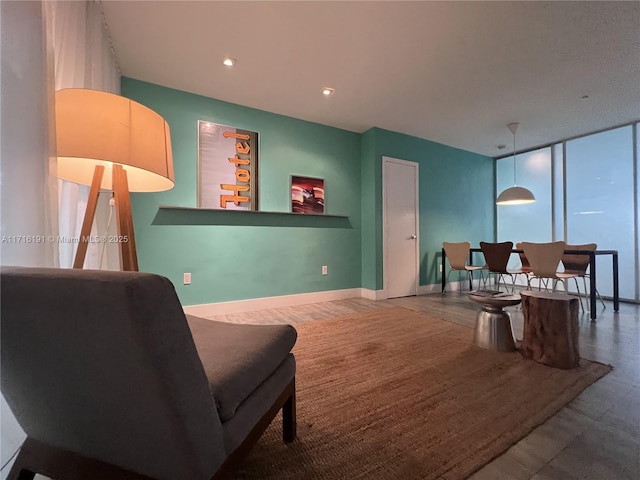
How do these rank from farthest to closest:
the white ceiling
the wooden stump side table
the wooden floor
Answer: the white ceiling
the wooden stump side table
the wooden floor

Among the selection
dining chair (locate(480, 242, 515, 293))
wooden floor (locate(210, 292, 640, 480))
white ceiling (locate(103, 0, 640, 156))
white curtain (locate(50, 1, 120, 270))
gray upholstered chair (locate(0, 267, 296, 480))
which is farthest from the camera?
dining chair (locate(480, 242, 515, 293))

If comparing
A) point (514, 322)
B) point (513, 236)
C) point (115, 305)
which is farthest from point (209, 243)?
point (513, 236)

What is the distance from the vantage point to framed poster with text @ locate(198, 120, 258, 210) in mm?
2775

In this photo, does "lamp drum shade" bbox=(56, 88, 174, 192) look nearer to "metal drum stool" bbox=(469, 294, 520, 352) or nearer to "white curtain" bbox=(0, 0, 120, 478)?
"white curtain" bbox=(0, 0, 120, 478)

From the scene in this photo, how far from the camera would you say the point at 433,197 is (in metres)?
4.15

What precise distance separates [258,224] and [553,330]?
2743mm

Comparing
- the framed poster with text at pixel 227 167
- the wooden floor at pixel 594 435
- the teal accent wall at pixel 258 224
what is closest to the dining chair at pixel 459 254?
the teal accent wall at pixel 258 224

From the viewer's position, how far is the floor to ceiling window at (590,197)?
11.3ft

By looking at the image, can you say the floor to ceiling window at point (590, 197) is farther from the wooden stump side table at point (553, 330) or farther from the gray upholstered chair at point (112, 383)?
the gray upholstered chair at point (112, 383)

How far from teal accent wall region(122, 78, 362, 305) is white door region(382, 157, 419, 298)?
0.41 m

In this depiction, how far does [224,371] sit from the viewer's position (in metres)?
0.70

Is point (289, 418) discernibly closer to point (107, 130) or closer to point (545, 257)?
point (107, 130)

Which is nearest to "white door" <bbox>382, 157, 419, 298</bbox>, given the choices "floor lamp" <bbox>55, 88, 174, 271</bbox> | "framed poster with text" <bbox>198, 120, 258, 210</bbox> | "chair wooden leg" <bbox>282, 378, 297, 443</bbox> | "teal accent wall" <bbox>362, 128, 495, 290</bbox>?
"teal accent wall" <bbox>362, 128, 495, 290</bbox>

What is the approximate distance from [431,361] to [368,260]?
2.03 metres
